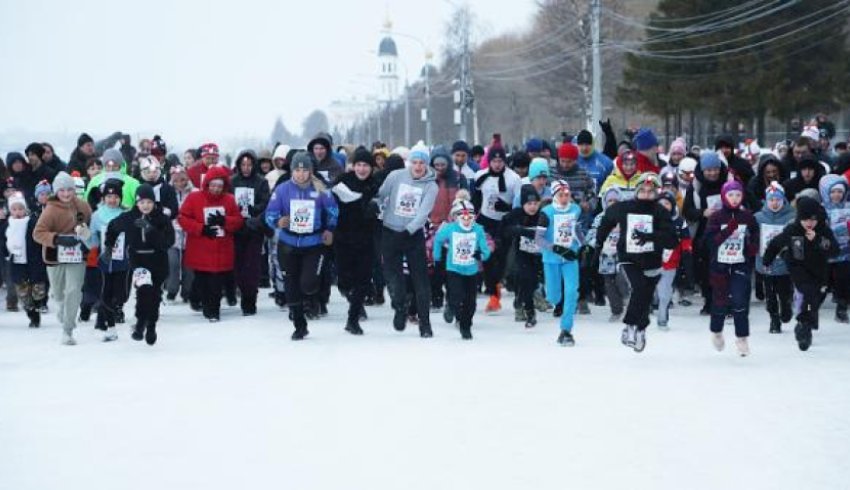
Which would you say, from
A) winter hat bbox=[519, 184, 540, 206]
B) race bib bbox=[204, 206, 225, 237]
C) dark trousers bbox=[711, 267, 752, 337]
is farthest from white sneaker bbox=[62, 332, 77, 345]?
dark trousers bbox=[711, 267, 752, 337]

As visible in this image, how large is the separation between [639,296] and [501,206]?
4383 millimetres

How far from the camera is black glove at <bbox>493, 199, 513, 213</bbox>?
53.1ft

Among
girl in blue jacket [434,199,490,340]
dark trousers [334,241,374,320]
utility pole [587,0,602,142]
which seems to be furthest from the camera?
utility pole [587,0,602,142]

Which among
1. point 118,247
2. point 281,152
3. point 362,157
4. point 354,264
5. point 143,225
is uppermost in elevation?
point 281,152

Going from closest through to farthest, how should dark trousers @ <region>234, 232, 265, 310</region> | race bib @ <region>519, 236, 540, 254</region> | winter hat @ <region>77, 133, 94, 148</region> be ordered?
1. race bib @ <region>519, 236, 540, 254</region>
2. dark trousers @ <region>234, 232, 265, 310</region>
3. winter hat @ <region>77, 133, 94, 148</region>

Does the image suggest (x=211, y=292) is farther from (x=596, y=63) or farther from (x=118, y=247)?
(x=596, y=63)

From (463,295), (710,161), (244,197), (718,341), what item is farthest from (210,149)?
(718,341)

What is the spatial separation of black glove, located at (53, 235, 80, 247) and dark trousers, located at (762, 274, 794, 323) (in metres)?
7.37

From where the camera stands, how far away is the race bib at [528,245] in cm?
1475

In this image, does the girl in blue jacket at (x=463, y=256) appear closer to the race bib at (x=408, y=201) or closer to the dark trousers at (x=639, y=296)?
the race bib at (x=408, y=201)

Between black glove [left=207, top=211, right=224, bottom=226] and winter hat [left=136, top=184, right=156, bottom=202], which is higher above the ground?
winter hat [left=136, top=184, right=156, bottom=202]

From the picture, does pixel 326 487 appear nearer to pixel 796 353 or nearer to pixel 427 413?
pixel 427 413

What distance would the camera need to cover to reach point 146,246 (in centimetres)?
1314

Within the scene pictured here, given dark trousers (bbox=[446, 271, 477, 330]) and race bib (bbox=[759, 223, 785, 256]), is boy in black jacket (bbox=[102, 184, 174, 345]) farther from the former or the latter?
race bib (bbox=[759, 223, 785, 256])
